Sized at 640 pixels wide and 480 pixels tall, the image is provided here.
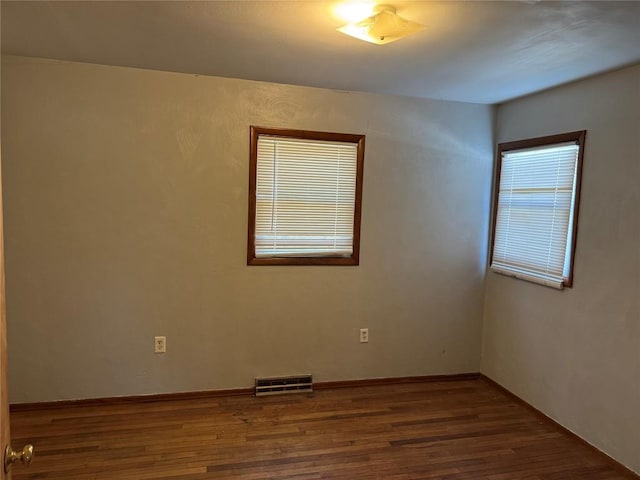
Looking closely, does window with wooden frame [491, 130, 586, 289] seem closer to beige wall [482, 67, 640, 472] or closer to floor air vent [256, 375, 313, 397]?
beige wall [482, 67, 640, 472]

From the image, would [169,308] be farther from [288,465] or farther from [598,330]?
[598,330]

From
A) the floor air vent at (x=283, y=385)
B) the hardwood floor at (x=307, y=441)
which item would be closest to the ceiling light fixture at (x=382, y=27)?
the hardwood floor at (x=307, y=441)

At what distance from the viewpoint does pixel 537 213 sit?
3.21 meters

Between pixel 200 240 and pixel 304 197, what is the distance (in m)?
0.82

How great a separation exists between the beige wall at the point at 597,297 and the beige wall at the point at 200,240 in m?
0.67

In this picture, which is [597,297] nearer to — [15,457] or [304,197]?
[304,197]

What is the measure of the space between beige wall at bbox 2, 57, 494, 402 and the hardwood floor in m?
0.27

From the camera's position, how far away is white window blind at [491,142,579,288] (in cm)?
297

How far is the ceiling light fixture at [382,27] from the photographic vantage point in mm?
1880

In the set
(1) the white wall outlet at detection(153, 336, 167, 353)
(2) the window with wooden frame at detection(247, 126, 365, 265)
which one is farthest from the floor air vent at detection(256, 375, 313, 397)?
(2) the window with wooden frame at detection(247, 126, 365, 265)

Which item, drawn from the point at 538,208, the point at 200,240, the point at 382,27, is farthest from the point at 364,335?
the point at 382,27

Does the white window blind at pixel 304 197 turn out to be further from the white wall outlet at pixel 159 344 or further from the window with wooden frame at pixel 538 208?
the window with wooden frame at pixel 538 208

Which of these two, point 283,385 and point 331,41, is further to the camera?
point 283,385

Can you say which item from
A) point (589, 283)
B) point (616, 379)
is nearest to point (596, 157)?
point (589, 283)
